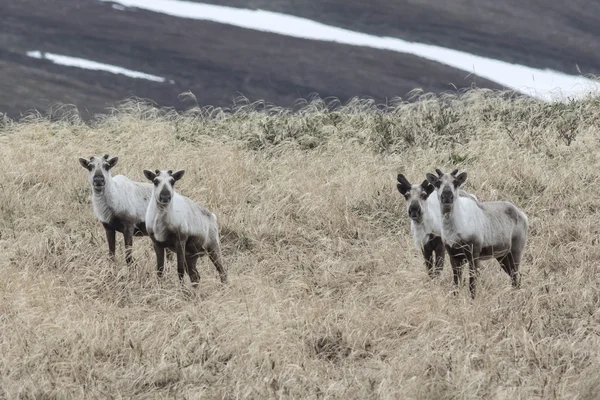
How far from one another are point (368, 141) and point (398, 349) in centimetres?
694

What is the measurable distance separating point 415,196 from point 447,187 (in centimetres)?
73

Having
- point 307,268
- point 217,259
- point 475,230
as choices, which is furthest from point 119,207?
point 475,230

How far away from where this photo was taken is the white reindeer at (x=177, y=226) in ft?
30.0

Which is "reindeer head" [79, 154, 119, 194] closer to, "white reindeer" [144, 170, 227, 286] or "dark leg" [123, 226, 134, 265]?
"dark leg" [123, 226, 134, 265]

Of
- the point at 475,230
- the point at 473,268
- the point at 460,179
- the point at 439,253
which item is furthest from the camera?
the point at 439,253

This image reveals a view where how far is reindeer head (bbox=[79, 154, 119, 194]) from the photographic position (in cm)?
1048

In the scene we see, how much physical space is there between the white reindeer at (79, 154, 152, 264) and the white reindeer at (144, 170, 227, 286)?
1095 millimetres

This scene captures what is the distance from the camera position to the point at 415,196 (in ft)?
31.4

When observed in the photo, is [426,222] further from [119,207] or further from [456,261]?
[119,207]

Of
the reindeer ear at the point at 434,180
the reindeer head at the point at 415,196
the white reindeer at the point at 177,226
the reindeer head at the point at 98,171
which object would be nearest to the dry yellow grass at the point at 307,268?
the white reindeer at the point at 177,226

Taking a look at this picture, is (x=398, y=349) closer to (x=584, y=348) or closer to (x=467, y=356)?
(x=467, y=356)

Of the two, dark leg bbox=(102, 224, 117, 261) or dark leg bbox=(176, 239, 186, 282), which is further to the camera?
dark leg bbox=(102, 224, 117, 261)

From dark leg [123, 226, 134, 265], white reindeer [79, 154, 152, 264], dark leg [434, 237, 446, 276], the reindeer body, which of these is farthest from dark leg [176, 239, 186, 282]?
dark leg [434, 237, 446, 276]

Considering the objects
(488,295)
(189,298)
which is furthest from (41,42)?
(488,295)
